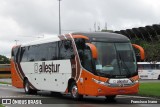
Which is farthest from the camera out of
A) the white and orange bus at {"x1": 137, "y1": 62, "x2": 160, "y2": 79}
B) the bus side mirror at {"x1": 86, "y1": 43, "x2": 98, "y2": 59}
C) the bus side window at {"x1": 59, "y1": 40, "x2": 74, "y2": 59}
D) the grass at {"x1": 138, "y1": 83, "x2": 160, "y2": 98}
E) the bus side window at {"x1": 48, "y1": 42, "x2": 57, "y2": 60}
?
the white and orange bus at {"x1": 137, "y1": 62, "x2": 160, "y2": 79}

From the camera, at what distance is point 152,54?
86.3 feet

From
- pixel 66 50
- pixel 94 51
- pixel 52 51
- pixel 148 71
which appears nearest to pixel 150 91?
pixel 52 51

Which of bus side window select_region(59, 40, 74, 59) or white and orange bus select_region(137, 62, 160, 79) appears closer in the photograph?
bus side window select_region(59, 40, 74, 59)

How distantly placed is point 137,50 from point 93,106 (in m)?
5.94

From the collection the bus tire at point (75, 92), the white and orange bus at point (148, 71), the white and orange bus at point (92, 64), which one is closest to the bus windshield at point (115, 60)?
the white and orange bus at point (92, 64)

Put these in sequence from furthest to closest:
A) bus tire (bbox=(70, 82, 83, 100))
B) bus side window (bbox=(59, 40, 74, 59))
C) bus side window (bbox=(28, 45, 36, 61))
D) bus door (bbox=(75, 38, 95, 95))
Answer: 1. bus side window (bbox=(28, 45, 36, 61))
2. bus side window (bbox=(59, 40, 74, 59))
3. bus tire (bbox=(70, 82, 83, 100))
4. bus door (bbox=(75, 38, 95, 95))

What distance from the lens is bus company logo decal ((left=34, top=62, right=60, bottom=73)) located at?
2329cm

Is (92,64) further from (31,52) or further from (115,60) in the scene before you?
(31,52)

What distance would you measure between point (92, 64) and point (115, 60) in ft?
3.45

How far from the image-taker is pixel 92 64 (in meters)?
19.5

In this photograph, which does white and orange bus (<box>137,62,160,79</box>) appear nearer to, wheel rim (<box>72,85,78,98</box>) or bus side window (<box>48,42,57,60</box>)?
bus side window (<box>48,42,57,60</box>)

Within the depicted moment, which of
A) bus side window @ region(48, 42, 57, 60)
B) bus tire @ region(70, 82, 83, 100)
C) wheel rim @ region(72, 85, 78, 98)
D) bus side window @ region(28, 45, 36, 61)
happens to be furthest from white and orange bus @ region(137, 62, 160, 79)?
wheel rim @ region(72, 85, 78, 98)

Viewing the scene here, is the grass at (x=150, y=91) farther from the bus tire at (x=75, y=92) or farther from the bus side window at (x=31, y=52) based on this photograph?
the bus side window at (x=31, y=52)

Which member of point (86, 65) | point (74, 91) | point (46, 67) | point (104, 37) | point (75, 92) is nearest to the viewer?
point (86, 65)
